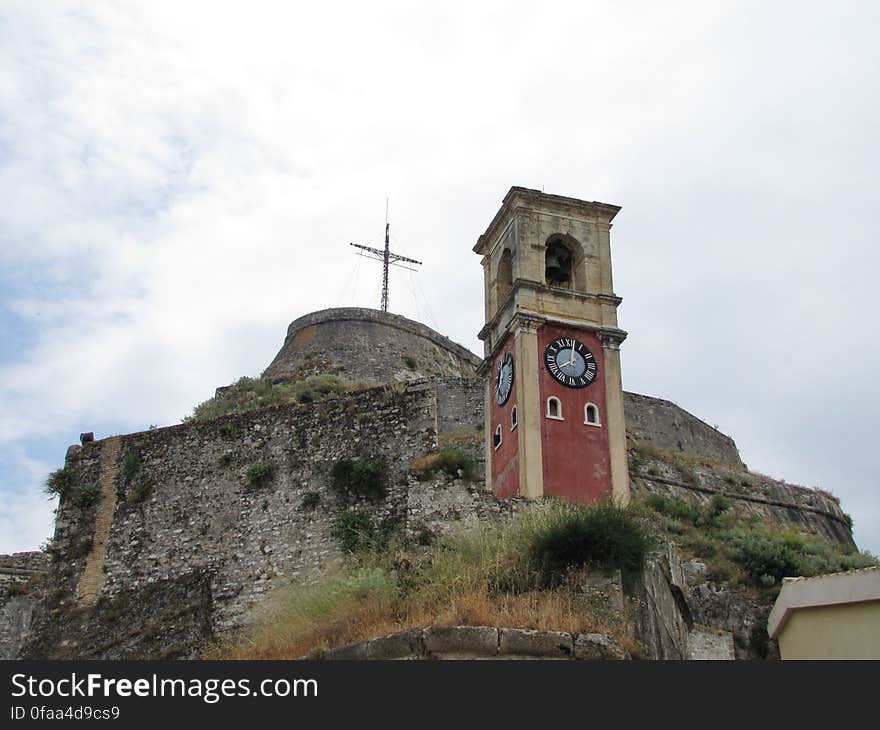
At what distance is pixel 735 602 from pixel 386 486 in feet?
26.4

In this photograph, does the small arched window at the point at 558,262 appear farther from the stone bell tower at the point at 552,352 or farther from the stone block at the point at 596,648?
the stone block at the point at 596,648

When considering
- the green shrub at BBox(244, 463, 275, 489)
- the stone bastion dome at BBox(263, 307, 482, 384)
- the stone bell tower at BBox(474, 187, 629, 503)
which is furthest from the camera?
the stone bastion dome at BBox(263, 307, 482, 384)

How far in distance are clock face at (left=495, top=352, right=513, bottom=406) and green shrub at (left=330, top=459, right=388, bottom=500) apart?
2.74 meters

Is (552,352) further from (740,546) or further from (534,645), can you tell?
(534,645)

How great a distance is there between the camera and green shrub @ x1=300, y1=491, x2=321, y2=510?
2364cm

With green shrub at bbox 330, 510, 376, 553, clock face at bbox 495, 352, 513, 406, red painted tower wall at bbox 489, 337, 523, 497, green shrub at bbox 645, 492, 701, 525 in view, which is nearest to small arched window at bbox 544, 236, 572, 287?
red painted tower wall at bbox 489, 337, 523, 497

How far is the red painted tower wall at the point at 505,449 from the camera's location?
23.0 meters

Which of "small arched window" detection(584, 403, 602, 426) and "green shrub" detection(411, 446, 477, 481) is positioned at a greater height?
"small arched window" detection(584, 403, 602, 426)

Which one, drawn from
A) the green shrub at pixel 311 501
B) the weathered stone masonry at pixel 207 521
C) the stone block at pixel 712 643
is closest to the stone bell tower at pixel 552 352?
the weathered stone masonry at pixel 207 521

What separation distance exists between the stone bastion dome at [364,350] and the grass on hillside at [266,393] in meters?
1.30

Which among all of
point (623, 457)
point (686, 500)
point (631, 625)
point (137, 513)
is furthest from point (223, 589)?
point (686, 500)

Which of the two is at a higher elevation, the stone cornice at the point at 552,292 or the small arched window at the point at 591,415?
the stone cornice at the point at 552,292

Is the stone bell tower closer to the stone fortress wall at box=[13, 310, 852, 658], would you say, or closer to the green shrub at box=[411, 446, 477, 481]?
the green shrub at box=[411, 446, 477, 481]

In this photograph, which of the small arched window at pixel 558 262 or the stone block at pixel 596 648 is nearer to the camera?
the stone block at pixel 596 648
